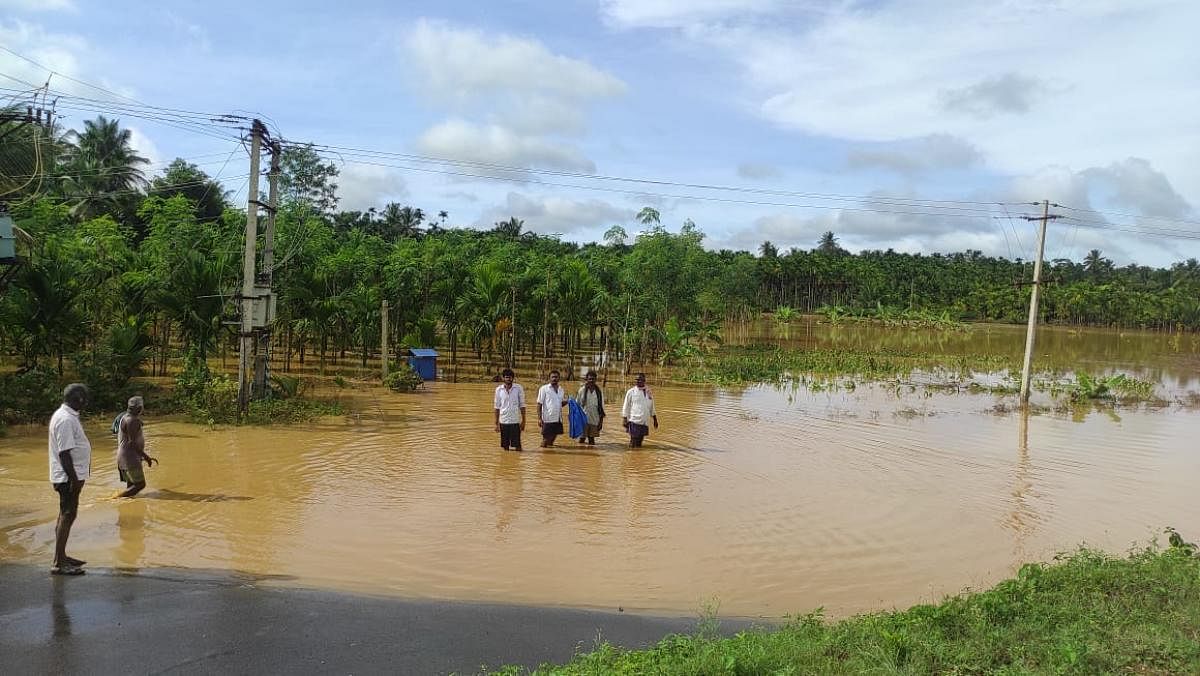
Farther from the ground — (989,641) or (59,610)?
(989,641)

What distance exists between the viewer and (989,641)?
522 cm

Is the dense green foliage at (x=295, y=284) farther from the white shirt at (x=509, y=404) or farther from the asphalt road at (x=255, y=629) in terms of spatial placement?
the asphalt road at (x=255, y=629)

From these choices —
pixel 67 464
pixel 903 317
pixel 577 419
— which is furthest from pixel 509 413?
pixel 903 317

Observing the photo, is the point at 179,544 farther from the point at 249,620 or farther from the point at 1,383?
the point at 1,383

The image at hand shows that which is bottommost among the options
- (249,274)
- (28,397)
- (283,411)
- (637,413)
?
(283,411)

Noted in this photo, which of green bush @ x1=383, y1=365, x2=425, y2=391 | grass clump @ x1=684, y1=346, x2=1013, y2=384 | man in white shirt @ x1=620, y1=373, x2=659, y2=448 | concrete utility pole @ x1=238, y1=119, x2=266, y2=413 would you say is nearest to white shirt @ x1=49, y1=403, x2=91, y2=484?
concrete utility pole @ x1=238, y1=119, x2=266, y2=413

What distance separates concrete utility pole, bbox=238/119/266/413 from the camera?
583 inches

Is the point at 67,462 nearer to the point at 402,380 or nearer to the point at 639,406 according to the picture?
the point at 639,406

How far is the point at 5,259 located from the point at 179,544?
8.01 metres

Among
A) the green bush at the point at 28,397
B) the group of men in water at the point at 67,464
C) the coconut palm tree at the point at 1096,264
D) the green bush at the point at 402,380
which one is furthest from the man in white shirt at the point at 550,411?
the coconut palm tree at the point at 1096,264

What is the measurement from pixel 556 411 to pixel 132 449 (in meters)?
6.47

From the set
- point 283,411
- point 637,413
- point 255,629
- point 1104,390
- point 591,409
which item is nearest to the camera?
point 255,629

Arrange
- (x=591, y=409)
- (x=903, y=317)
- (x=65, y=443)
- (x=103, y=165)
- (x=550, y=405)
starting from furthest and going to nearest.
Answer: (x=903, y=317)
(x=103, y=165)
(x=591, y=409)
(x=550, y=405)
(x=65, y=443)

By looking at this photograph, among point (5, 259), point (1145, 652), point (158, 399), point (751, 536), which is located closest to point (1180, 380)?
point (751, 536)
